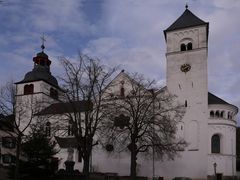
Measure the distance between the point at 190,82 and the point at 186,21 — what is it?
958 cm

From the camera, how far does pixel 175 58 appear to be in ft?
184

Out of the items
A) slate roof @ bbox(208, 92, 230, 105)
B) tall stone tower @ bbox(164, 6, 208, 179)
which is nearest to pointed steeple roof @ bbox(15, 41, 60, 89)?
tall stone tower @ bbox(164, 6, 208, 179)

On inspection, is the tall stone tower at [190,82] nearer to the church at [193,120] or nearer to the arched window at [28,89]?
the church at [193,120]

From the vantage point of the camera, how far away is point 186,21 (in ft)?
189

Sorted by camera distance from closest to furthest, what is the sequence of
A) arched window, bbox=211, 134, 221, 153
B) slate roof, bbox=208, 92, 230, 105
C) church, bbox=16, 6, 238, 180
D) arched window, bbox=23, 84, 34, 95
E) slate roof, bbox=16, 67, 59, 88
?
1. church, bbox=16, 6, 238, 180
2. arched window, bbox=211, 134, 221, 153
3. slate roof, bbox=208, 92, 230, 105
4. arched window, bbox=23, 84, 34, 95
5. slate roof, bbox=16, 67, 59, 88

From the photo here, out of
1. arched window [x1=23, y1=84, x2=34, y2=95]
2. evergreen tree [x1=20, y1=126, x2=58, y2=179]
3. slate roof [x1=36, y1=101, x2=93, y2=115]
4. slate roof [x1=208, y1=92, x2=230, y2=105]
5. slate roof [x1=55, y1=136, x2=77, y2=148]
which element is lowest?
evergreen tree [x1=20, y1=126, x2=58, y2=179]

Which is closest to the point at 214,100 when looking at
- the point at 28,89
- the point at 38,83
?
the point at 38,83

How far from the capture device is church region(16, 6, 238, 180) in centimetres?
5144

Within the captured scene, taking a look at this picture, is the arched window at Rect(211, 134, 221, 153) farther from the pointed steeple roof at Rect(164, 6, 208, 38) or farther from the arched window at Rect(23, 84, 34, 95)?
the arched window at Rect(23, 84, 34, 95)

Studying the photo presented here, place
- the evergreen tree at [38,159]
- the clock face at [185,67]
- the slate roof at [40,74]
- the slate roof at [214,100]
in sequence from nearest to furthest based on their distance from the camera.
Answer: the evergreen tree at [38,159]
the slate roof at [214,100]
the clock face at [185,67]
the slate roof at [40,74]

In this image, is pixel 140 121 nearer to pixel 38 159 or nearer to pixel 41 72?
pixel 38 159

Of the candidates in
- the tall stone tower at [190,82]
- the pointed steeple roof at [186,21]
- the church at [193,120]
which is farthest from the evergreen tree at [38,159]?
the pointed steeple roof at [186,21]

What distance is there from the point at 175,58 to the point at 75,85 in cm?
2211

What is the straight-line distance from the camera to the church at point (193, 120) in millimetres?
51438
